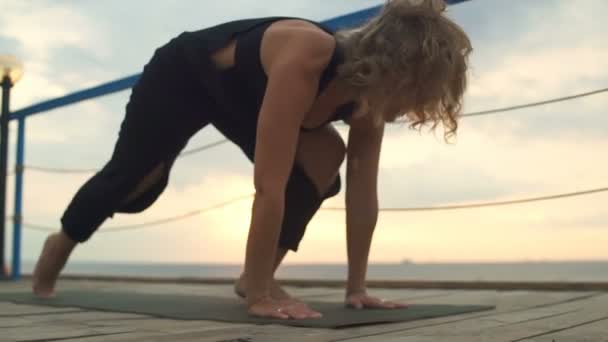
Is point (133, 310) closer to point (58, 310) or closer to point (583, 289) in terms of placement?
point (58, 310)

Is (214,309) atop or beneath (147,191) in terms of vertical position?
beneath

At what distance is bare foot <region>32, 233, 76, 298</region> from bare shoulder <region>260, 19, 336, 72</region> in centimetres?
68

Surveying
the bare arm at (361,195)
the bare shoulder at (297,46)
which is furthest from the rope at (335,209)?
the bare shoulder at (297,46)

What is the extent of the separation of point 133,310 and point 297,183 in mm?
428

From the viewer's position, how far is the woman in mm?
1263

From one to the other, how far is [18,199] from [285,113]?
1.94 m

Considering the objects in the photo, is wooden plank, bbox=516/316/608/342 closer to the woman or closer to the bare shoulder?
the woman

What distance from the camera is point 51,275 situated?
1.71 meters

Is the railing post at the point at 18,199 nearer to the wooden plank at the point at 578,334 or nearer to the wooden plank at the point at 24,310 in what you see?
the wooden plank at the point at 24,310

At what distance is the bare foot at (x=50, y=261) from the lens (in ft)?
5.46

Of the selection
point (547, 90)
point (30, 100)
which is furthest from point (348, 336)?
point (30, 100)

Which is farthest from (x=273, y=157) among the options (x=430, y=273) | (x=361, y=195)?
(x=430, y=273)

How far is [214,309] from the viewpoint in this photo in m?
1.42

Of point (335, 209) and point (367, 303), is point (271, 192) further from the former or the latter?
point (335, 209)
